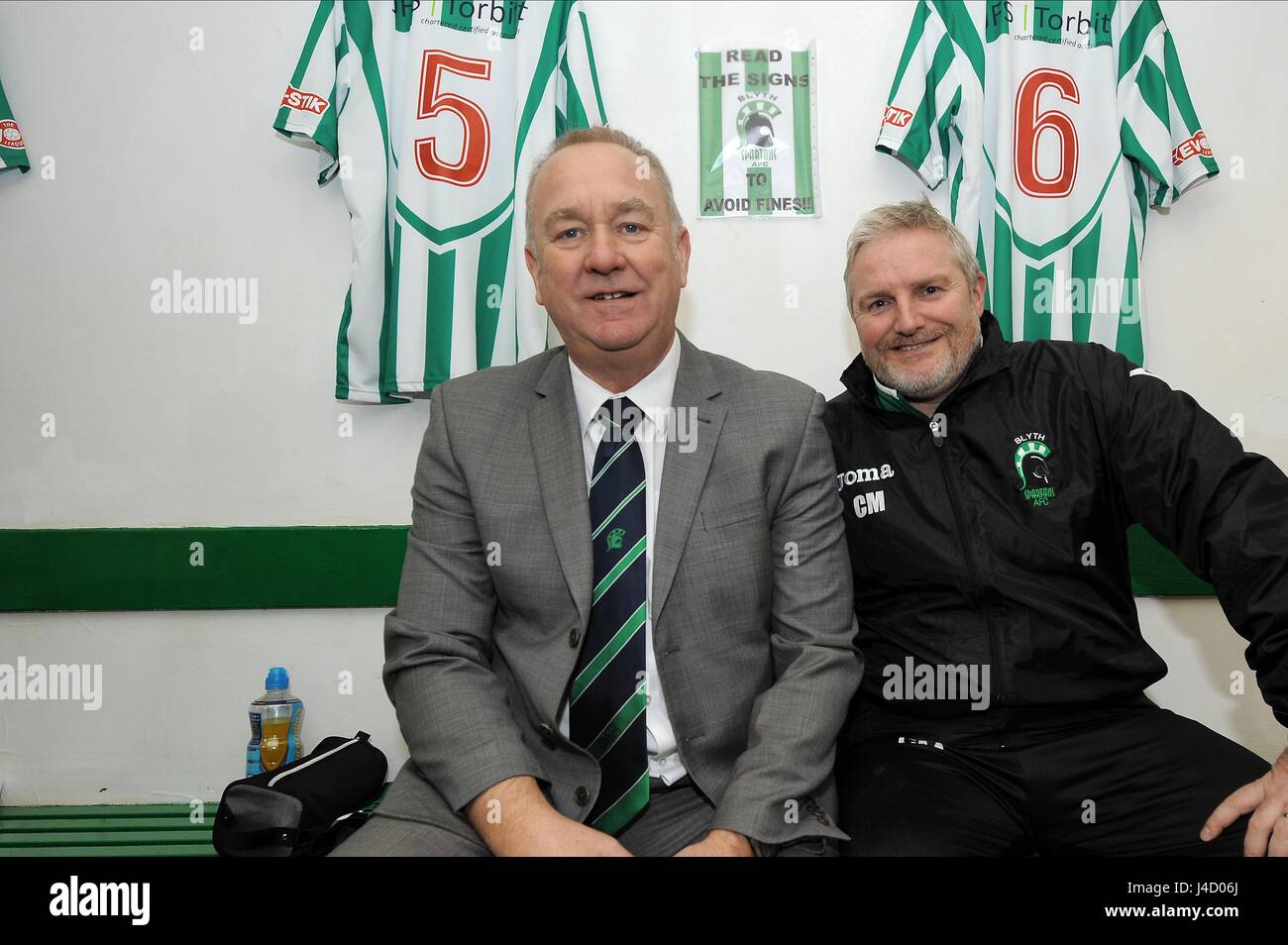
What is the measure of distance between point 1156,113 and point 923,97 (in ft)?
2.16

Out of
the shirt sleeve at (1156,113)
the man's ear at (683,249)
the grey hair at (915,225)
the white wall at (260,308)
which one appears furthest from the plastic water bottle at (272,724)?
the shirt sleeve at (1156,113)

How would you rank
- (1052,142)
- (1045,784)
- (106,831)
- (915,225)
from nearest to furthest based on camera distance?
(1045,784), (915,225), (106,831), (1052,142)

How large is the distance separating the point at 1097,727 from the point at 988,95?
1810mm

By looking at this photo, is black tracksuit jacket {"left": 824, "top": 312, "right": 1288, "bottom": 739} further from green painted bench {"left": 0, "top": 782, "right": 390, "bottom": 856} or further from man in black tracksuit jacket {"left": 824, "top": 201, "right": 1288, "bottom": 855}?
green painted bench {"left": 0, "top": 782, "right": 390, "bottom": 856}

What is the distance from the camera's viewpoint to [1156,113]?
2.61 metres

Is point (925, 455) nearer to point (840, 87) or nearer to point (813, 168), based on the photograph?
point (813, 168)

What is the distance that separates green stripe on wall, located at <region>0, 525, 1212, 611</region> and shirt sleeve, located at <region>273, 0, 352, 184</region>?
43.5 inches

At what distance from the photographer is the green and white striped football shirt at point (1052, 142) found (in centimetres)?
260

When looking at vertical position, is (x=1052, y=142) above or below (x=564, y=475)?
above

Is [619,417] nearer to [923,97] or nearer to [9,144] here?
[923,97]

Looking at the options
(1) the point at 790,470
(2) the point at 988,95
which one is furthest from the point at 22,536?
(2) the point at 988,95

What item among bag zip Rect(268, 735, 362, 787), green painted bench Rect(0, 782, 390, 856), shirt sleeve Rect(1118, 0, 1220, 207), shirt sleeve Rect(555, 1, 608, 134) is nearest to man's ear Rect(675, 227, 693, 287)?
shirt sleeve Rect(555, 1, 608, 134)

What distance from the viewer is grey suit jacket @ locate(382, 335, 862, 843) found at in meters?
1.56

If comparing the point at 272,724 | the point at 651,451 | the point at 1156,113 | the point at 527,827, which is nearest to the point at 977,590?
the point at 651,451
